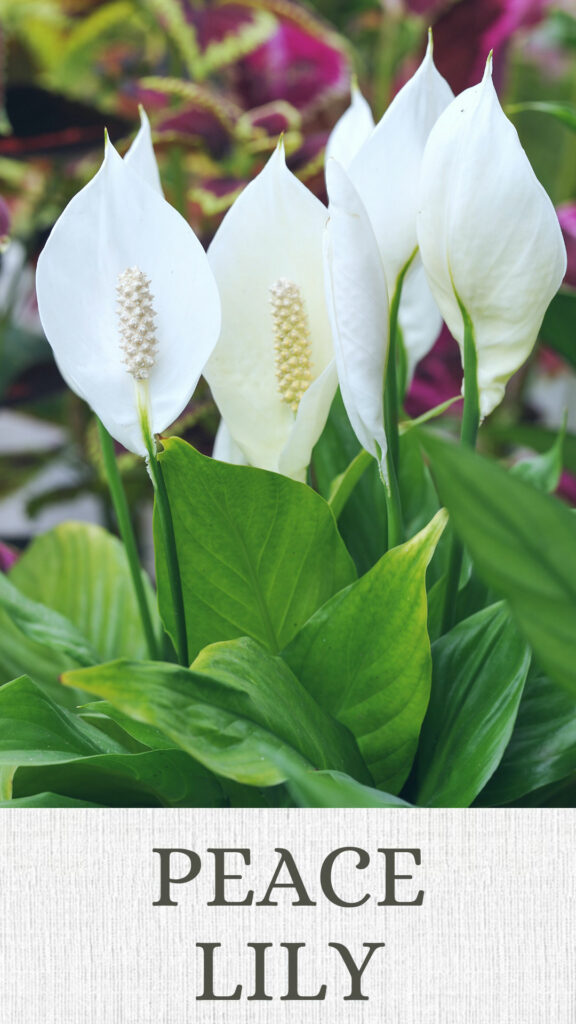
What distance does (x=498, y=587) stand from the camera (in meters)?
0.18

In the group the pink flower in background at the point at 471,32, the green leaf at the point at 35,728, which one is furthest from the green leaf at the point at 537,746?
the pink flower in background at the point at 471,32

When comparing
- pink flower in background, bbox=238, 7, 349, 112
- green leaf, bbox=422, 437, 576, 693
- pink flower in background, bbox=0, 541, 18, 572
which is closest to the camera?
green leaf, bbox=422, 437, 576, 693

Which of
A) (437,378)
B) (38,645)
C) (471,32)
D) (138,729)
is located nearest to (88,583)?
(38,645)

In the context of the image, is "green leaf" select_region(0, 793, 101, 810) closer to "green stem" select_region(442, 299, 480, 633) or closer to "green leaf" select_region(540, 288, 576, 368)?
"green stem" select_region(442, 299, 480, 633)

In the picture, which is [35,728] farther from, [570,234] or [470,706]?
[570,234]

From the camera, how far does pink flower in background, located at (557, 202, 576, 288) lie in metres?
0.56

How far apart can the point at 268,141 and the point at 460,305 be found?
0.43 metres

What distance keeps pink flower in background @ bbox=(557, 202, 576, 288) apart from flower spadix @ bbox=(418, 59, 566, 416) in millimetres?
353

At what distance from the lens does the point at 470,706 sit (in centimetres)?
25

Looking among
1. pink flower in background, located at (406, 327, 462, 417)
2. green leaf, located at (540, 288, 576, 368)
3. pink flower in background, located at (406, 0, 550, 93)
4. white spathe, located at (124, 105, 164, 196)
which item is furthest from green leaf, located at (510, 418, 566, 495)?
pink flower in background, located at (406, 0, 550, 93)

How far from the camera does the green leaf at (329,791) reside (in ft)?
0.59

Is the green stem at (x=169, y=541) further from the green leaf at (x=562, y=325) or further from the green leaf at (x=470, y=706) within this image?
the green leaf at (x=562, y=325)

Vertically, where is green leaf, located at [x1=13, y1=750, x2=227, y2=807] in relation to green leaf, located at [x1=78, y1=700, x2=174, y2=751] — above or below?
below

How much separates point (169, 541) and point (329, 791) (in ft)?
0.25
